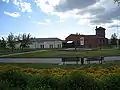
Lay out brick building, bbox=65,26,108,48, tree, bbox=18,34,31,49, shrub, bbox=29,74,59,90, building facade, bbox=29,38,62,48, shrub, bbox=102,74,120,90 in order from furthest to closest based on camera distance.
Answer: building facade, bbox=29,38,62,48, brick building, bbox=65,26,108,48, tree, bbox=18,34,31,49, shrub, bbox=29,74,59,90, shrub, bbox=102,74,120,90

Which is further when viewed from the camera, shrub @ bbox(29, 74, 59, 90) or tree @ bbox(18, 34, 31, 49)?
tree @ bbox(18, 34, 31, 49)

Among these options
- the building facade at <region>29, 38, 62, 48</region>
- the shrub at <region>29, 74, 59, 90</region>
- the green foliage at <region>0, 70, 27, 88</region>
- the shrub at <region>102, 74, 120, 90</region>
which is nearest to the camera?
the shrub at <region>102, 74, 120, 90</region>

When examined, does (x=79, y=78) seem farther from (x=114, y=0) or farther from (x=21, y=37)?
(x=21, y=37)

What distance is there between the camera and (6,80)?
1073 centimetres

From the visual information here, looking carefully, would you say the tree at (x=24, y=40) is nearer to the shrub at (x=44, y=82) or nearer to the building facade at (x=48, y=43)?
the building facade at (x=48, y=43)

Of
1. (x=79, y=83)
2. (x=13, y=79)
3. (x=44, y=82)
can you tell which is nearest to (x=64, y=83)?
(x=79, y=83)

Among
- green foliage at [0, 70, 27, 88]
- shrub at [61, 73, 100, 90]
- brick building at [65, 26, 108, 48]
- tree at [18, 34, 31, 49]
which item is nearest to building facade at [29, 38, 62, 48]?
brick building at [65, 26, 108, 48]

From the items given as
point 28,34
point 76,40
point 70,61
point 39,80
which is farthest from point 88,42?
point 39,80

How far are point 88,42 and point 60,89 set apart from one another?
108 m

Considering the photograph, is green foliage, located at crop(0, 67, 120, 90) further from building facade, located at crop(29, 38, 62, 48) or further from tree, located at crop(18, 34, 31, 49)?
building facade, located at crop(29, 38, 62, 48)

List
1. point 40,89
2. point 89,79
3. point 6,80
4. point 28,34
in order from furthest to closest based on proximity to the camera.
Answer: point 28,34
point 6,80
point 89,79
point 40,89

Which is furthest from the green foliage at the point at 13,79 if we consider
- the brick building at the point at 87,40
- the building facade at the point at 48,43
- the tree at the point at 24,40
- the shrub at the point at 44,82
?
the building facade at the point at 48,43

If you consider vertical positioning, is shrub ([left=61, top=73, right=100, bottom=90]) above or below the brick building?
below

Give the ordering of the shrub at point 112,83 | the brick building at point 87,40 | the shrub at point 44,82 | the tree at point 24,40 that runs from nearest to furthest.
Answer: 1. the shrub at point 112,83
2. the shrub at point 44,82
3. the tree at point 24,40
4. the brick building at point 87,40
